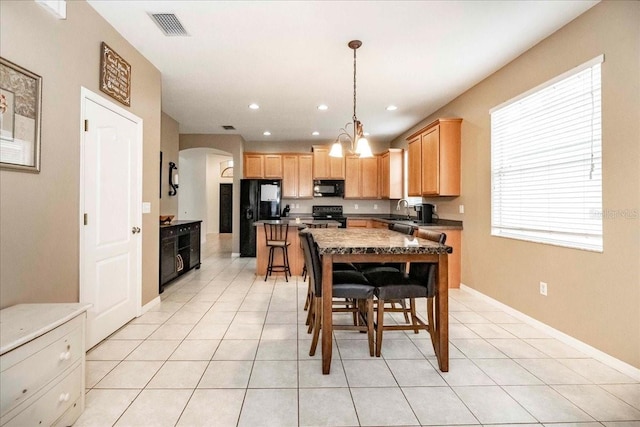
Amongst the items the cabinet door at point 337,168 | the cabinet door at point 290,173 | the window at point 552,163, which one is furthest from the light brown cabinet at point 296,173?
the window at point 552,163

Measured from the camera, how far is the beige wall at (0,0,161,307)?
5.48 feet

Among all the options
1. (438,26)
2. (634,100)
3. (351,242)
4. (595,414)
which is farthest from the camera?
(438,26)

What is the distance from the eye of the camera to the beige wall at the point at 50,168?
65.7 inches

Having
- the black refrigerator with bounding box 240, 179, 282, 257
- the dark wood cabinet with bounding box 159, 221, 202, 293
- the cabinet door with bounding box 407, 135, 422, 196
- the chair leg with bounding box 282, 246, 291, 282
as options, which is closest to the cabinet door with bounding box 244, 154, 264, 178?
the black refrigerator with bounding box 240, 179, 282, 257

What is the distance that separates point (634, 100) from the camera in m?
2.01

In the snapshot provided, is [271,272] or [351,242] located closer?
[351,242]

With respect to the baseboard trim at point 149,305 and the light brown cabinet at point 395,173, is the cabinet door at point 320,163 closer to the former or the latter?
the light brown cabinet at point 395,173

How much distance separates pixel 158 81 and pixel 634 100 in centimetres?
424

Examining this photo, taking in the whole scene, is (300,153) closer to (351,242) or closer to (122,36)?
(122,36)

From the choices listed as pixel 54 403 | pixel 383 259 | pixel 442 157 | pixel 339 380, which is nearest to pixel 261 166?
pixel 442 157

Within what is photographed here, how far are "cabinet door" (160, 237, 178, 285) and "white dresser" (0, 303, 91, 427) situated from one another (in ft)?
7.60

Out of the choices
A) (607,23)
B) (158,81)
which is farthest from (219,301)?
(607,23)

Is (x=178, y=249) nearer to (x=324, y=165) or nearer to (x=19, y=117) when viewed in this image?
(x=19, y=117)

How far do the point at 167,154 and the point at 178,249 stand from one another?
173 cm
